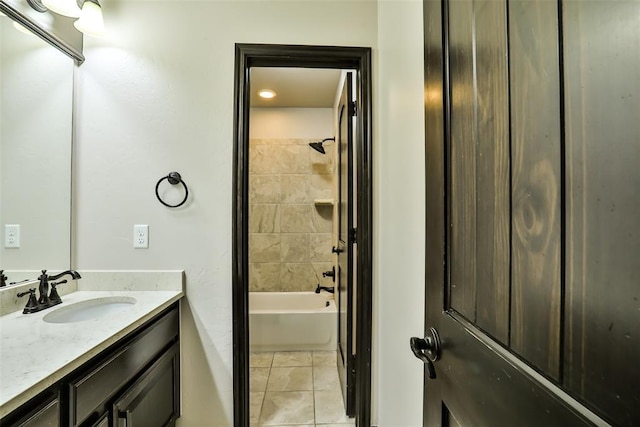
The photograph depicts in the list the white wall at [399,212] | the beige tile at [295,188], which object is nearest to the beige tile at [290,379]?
the white wall at [399,212]

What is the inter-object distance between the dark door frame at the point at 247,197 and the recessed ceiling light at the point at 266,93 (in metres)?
1.29

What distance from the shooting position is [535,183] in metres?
0.45

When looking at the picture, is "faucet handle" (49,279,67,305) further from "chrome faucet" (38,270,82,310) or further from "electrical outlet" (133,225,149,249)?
"electrical outlet" (133,225,149,249)

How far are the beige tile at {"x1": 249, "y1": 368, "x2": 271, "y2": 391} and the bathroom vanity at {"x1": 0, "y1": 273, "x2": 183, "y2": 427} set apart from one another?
2.41 ft

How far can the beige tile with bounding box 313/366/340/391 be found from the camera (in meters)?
2.29

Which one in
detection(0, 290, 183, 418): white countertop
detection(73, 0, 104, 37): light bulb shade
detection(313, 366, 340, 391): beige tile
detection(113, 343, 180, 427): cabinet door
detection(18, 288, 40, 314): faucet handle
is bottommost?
detection(313, 366, 340, 391): beige tile

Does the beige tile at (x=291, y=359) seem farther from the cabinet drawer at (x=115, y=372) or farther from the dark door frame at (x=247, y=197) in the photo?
the cabinet drawer at (x=115, y=372)

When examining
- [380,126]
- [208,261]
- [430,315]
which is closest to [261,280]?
[208,261]

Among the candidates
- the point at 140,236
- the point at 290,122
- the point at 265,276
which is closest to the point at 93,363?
the point at 140,236

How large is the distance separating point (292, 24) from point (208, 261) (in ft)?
4.58

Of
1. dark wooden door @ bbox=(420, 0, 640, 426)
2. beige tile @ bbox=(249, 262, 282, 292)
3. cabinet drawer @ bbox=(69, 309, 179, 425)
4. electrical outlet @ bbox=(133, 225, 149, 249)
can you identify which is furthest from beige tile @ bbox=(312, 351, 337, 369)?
dark wooden door @ bbox=(420, 0, 640, 426)

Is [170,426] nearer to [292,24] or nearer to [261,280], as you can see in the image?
[261,280]

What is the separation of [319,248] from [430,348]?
2683mm

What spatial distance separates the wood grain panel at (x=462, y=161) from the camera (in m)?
0.62
